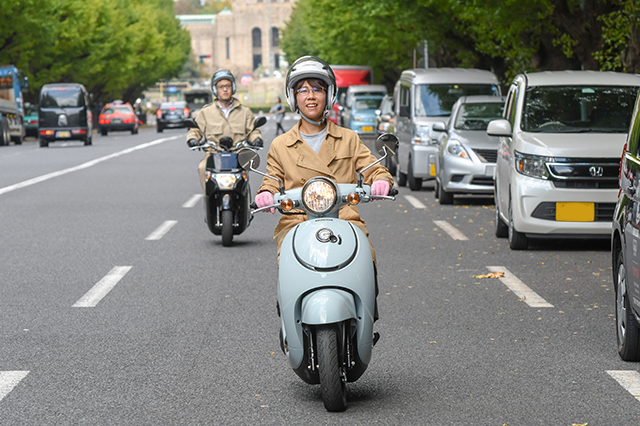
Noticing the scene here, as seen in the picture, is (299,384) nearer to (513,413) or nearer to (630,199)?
(513,413)

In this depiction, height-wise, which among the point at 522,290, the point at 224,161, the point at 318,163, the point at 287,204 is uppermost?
the point at 318,163

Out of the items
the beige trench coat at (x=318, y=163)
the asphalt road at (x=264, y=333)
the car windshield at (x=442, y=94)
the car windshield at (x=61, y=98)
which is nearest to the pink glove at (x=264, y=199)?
the beige trench coat at (x=318, y=163)

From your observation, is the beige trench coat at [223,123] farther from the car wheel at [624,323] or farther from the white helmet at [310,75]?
the white helmet at [310,75]

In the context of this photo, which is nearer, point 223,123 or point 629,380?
point 629,380

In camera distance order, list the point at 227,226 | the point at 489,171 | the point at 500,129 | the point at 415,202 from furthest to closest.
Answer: the point at 415,202
the point at 489,171
the point at 227,226
the point at 500,129

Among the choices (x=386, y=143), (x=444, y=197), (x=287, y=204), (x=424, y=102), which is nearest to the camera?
(x=287, y=204)

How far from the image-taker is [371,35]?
45.2 meters

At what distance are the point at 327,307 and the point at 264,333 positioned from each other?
219cm

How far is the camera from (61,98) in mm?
44688

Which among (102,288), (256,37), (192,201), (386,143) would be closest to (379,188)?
(386,143)

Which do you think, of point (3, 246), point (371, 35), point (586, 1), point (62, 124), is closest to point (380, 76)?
point (371, 35)

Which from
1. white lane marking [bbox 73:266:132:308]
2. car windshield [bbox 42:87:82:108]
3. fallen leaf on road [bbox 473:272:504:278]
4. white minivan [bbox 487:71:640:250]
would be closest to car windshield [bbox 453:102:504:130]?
white minivan [bbox 487:71:640:250]

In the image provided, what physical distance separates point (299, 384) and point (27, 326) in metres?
2.46

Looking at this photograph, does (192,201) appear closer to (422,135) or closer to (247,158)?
(422,135)
